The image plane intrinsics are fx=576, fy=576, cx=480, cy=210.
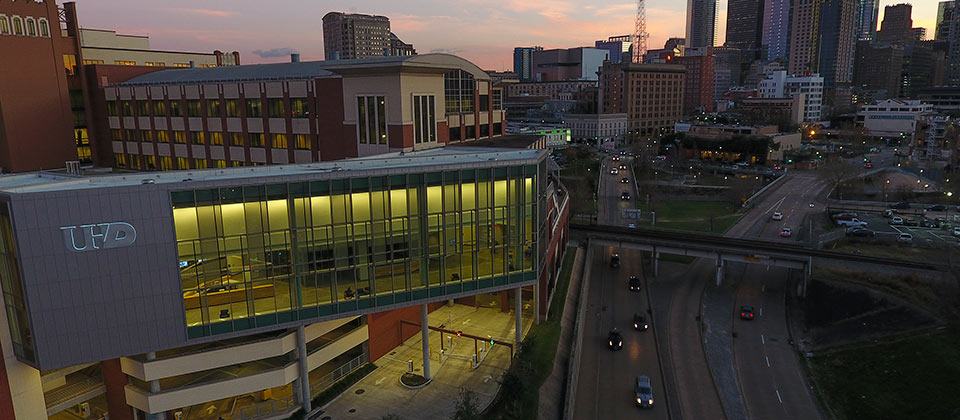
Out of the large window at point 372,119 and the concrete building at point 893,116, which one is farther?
the concrete building at point 893,116

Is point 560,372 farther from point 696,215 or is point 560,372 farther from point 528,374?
point 696,215

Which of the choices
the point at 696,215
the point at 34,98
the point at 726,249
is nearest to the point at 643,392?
the point at 726,249

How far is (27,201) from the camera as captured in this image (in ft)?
82.6

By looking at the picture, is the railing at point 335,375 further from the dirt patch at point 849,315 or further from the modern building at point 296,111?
the dirt patch at point 849,315

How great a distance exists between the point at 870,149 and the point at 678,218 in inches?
4181

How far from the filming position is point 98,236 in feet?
87.4

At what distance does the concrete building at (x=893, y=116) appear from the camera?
180500 millimetres

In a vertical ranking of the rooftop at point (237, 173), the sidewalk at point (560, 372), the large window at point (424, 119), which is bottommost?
the sidewalk at point (560, 372)

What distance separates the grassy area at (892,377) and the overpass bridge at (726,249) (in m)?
11.2

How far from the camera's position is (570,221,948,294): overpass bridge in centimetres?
6006

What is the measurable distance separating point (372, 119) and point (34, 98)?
4667 centimetres

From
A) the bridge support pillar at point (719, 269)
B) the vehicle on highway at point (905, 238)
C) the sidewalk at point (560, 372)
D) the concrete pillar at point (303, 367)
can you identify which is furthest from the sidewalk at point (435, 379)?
the vehicle on highway at point (905, 238)

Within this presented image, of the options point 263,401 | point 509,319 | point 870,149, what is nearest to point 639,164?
point 870,149

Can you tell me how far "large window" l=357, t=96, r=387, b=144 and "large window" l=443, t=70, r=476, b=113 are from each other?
8085 millimetres
